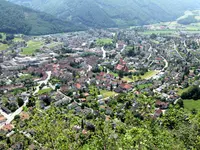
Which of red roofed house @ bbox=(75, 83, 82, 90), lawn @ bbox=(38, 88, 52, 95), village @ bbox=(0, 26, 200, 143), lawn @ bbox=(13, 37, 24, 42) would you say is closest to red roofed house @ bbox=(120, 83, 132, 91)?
village @ bbox=(0, 26, 200, 143)

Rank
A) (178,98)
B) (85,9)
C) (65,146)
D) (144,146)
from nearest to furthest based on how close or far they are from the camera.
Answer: (144,146) → (65,146) → (178,98) → (85,9)

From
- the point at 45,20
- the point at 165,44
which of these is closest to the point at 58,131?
the point at 165,44

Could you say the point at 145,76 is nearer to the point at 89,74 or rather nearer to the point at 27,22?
the point at 89,74

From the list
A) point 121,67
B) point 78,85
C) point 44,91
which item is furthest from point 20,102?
point 121,67

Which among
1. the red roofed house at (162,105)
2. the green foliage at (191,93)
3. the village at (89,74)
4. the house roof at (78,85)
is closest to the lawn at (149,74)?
the village at (89,74)

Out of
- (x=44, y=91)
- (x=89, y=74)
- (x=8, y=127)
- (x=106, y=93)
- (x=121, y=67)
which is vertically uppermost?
(x=121, y=67)

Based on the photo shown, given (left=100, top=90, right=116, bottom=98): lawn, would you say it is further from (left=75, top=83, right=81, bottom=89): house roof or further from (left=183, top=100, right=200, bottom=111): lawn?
(left=183, top=100, right=200, bottom=111): lawn

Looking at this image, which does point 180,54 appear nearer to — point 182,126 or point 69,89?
point 69,89

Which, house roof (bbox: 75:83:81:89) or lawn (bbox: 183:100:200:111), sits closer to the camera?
lawn (bbox: 183:100:200:111)
